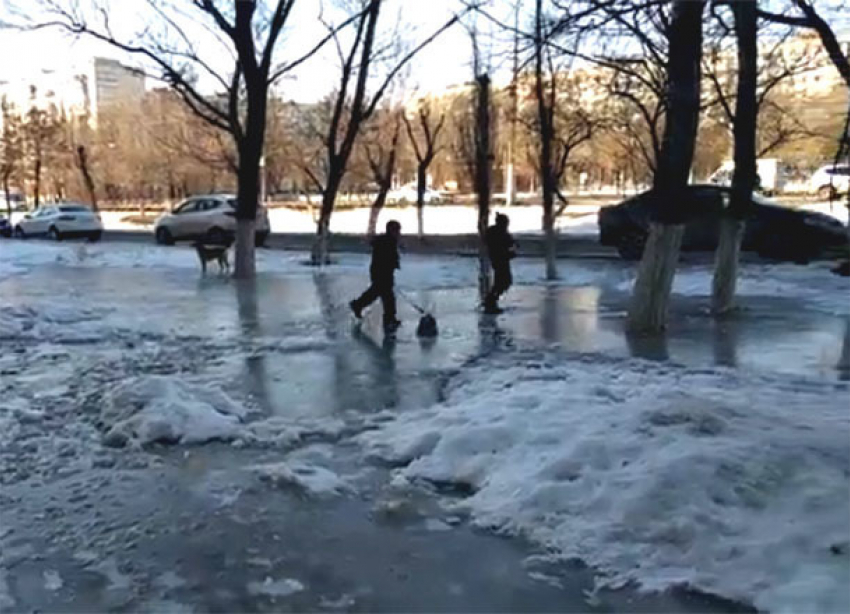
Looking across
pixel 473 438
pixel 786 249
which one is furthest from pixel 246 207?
pixel 473 438

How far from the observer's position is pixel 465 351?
10.0 meters

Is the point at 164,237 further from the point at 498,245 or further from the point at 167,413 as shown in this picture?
the point at 167,413

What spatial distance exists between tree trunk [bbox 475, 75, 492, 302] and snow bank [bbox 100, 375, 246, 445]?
21.2 feet

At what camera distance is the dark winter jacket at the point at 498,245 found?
44.2 feet

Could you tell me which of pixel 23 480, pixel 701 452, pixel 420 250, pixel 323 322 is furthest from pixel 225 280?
pixel 701 452

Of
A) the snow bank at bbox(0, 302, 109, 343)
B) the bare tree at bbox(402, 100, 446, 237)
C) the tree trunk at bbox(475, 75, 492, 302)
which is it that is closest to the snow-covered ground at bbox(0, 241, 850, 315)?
the tree trunk at bbox(475, 75, 492, 302)

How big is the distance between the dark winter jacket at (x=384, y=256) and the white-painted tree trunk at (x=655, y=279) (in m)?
2.97

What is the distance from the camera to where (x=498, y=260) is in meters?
13.5

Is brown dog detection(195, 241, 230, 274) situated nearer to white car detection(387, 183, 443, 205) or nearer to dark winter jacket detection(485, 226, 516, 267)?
dark winter jacket detection(485, 226, 516, 267)

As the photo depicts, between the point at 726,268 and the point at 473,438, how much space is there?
Answer: 309 inches

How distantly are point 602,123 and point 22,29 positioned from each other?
13.4 meters

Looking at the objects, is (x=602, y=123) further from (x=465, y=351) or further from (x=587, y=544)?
(x=587, y=544)

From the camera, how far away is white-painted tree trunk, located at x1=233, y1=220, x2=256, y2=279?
1866 cm

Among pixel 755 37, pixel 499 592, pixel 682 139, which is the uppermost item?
pixel 755 37
